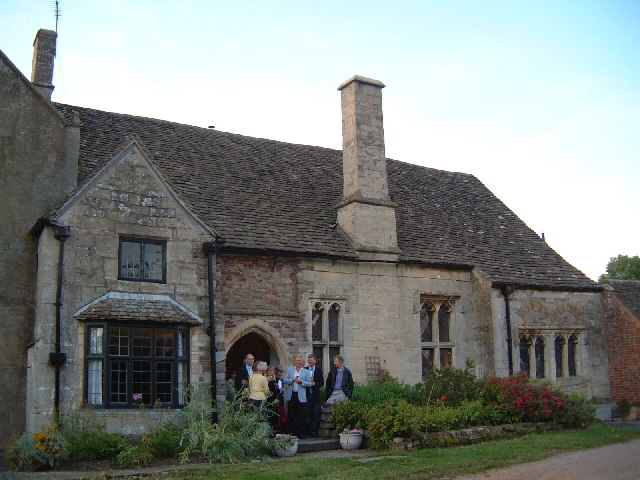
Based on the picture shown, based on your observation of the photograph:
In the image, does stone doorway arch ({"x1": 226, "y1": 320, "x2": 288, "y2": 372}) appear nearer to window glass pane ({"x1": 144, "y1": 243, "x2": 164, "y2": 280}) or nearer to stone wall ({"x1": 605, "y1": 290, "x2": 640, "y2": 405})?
window glass pane ({"x1": 144, "y1": 243, "x2": 164, "y2": 280})

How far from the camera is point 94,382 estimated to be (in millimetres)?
14742

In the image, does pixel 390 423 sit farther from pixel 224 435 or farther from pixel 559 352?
pixel 559 352

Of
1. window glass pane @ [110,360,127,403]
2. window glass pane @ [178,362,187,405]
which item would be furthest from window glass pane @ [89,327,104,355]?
window glass pane @ [178,362,187,405]

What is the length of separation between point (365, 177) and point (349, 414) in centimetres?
696

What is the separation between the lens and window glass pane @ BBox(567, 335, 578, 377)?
2277 centimetres

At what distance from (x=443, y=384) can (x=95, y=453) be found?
7902mm

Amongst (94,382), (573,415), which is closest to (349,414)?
(573,415)

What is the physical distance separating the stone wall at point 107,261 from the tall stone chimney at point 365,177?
483 centimetres

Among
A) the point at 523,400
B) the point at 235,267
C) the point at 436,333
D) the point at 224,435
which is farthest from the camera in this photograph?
the point at 436,333

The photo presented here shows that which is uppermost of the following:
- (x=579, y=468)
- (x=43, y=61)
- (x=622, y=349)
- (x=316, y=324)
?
(x=43, y=61)

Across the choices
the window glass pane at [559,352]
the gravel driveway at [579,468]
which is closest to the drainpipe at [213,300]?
the gravel driveway at [579,468]

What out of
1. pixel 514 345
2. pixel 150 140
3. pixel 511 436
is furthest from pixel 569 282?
pixel 150 140

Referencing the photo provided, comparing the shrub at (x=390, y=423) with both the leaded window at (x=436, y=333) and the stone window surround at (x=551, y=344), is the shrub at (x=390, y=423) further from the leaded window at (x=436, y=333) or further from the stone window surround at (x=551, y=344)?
the stone window surround at (x=551, y=344)

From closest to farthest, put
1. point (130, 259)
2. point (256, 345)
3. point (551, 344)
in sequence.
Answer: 1. point (130, 259)
2. point (256, 345)
3. point (551, 344)
